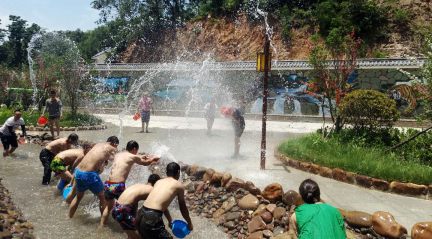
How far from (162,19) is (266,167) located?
31.5m

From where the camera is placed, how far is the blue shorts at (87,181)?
5.28m

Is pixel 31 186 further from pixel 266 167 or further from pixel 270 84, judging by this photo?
pixel 270 84

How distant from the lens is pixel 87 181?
5.28 metres

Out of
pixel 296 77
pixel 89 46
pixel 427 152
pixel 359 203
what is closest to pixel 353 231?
pixel 359 203

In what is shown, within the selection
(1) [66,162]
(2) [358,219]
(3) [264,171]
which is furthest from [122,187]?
(2) [358,219]

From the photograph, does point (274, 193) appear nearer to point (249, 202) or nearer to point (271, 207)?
point (271, 207)

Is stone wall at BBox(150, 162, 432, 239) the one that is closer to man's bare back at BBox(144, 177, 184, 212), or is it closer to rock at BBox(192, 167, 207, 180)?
rock at BBox(192, 167, 207, 180)

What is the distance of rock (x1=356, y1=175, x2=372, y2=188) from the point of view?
602 centimetres

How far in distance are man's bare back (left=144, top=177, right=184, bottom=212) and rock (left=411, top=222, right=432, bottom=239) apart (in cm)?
321

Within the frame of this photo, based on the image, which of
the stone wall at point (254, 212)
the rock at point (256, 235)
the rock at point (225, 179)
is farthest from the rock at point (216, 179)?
the rock at point (256, 235)

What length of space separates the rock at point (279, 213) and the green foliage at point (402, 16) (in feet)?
79.0

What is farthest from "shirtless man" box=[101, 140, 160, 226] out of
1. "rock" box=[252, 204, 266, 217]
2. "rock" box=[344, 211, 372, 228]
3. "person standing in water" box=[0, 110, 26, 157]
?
"person standing in water" box=[0, 110, 26, 157]

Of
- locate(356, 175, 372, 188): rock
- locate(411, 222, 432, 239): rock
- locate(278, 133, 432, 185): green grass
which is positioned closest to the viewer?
locate(411, 222, 432, 239): rock

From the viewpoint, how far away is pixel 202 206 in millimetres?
5902
